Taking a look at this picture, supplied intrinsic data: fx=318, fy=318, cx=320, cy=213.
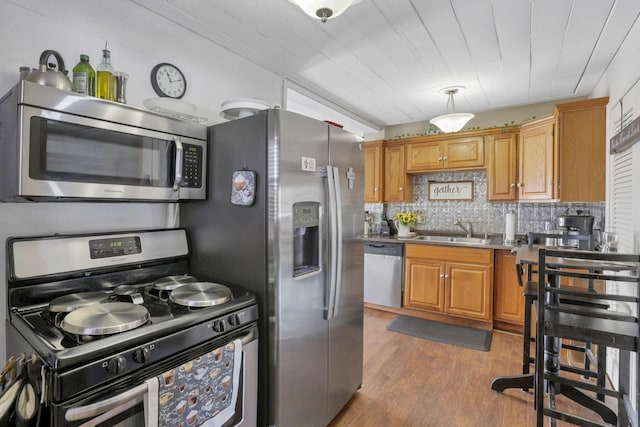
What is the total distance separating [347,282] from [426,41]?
1769 mm

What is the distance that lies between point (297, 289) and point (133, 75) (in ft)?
4.85

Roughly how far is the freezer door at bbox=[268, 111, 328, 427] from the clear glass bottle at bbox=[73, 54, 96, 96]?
80 cm

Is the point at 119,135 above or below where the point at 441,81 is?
below

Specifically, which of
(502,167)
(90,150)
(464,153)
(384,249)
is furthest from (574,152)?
(90,150)

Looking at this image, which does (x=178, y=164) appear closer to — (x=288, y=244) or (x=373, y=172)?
(x=288, y=244)

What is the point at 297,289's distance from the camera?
160 cm

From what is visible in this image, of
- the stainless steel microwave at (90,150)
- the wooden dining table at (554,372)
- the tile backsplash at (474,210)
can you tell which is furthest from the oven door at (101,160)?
the tile backsplash at (474,210)

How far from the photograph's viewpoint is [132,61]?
69.2 inches

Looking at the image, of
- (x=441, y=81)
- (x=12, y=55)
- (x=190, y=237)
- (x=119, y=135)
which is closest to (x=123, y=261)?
(x=190, y=237)

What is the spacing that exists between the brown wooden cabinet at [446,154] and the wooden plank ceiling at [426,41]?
67 centimetres

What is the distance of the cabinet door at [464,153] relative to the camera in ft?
12.3

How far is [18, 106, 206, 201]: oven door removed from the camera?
1.16 m

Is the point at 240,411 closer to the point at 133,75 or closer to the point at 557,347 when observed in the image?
the point at 133,75

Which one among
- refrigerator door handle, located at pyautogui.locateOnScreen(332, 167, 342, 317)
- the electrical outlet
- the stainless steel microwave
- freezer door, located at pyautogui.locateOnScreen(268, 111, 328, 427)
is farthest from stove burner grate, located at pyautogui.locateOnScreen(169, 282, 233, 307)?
the electrical outlet
